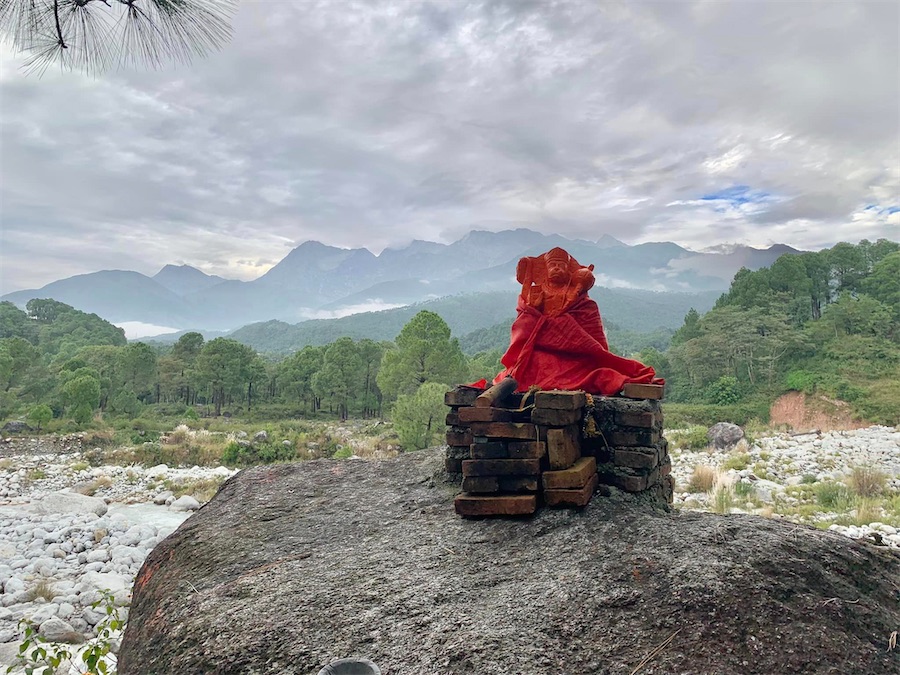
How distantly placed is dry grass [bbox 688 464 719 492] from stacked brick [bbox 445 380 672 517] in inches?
297

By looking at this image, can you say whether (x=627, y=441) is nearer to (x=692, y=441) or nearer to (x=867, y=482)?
(x=867, y=482)

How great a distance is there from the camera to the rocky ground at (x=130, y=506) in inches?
265

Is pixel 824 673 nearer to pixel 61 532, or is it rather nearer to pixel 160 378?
pixel 61 532

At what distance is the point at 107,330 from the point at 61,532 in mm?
61538

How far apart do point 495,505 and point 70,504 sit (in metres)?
13.5

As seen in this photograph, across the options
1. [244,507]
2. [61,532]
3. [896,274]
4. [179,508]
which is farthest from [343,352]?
[896,274]

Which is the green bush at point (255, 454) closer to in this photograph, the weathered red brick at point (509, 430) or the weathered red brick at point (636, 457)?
the weathered red brick at point (509, 430)

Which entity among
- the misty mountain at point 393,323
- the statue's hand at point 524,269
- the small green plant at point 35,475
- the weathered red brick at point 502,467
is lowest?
the small green plant at point 35,475

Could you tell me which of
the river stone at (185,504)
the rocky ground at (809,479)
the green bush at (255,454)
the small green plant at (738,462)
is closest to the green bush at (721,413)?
the rocky ground at (809,479)

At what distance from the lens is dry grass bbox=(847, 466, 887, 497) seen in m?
9.26

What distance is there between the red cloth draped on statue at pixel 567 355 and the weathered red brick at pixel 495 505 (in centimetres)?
120

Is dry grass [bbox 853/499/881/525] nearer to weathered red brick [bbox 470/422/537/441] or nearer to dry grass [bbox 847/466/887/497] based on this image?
dry grass [bbox 847/466/887/497]

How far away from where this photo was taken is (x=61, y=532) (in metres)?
9.62

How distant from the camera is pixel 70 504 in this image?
12.1 metres
